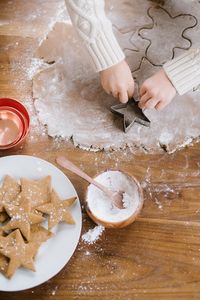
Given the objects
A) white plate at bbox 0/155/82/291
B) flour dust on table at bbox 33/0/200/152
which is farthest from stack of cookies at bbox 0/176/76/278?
flour dust on table at bbox 33/0/200/152

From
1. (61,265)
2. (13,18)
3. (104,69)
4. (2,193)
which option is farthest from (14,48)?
(61,265)

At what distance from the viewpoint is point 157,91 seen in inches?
41.6

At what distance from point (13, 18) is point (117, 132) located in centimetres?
41

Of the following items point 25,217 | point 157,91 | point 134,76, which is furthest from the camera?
point 134,76

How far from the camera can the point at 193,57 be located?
1.07 m

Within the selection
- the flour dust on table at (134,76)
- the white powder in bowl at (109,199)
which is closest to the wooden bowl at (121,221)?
the white powder in bowl at (109,199)

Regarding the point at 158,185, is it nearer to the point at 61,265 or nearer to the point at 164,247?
the point at 164,247

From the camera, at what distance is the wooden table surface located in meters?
0.97

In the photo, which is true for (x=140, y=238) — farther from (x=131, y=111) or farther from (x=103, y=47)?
(x=103, y=47)

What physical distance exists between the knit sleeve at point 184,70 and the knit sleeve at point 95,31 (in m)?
0.11

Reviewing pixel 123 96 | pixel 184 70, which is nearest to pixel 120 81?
pixel 123 96

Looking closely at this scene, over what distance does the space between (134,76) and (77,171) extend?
291 mm

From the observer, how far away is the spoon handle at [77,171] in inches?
39.4

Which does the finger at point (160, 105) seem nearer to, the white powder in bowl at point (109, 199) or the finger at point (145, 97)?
the finger at point (145, 97)
